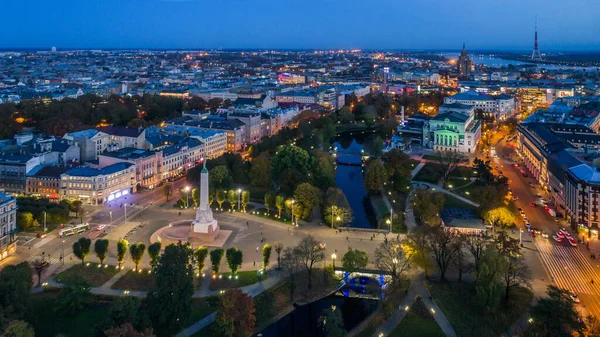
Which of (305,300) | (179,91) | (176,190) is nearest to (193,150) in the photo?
(176,190)

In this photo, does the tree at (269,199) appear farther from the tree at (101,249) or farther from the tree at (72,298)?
the tree at (72,298)

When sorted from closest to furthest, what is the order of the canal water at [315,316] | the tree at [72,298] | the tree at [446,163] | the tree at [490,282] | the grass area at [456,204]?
the tree at [490,282] → the canal water at [315,316] → the tree at [72,298] → the grass area at [456,204] → the tree at [446,163]

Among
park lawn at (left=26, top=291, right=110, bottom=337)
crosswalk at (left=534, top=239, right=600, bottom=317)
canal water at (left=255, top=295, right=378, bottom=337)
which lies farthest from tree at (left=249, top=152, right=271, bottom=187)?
crosswalk at (left=534, top=239, right=600, bottom=317)

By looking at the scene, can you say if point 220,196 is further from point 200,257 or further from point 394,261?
point 394,261

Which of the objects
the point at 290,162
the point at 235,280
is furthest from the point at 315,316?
the point at 290,162

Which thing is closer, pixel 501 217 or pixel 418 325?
pixel 418 325

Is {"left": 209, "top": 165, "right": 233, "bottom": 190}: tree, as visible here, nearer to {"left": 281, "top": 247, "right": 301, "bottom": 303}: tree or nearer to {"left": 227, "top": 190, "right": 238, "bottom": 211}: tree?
{"left": 227, "top": 190, "right": 238, "bottom": 211}: tree

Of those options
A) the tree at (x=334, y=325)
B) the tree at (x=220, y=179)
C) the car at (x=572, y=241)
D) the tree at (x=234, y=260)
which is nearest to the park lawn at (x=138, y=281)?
the tree at (x=234, y=260)

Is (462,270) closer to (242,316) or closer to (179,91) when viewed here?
(242,316)
